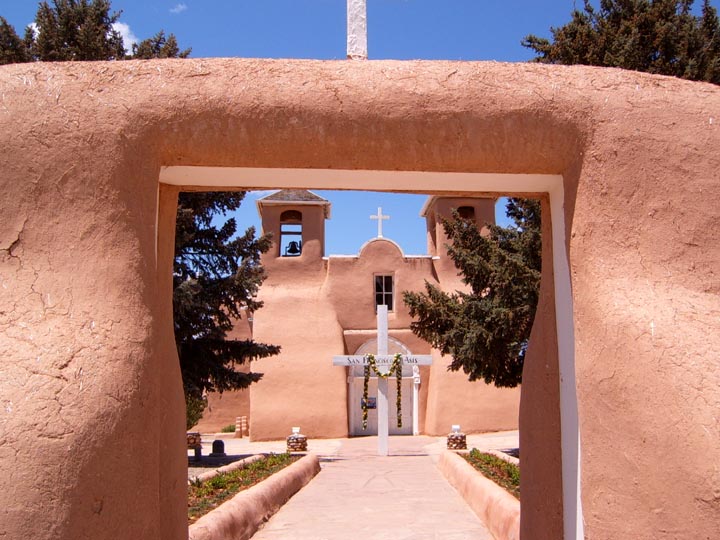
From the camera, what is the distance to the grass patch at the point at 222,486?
7.75 m

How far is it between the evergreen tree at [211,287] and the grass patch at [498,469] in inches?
178

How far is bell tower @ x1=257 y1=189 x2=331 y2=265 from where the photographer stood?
76.1ft

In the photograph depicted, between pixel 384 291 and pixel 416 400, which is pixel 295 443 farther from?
pixel 384 291

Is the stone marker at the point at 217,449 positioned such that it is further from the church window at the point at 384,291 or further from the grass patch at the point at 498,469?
the church window at the point at 384,291

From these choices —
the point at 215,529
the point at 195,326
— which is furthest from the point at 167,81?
the point at 195,326

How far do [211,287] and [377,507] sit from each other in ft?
19.9

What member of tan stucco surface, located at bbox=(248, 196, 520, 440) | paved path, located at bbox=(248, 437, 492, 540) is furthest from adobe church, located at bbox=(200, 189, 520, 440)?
paved path, located at bbox=(248, 437, 492, 540)

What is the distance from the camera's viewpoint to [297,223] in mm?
23656

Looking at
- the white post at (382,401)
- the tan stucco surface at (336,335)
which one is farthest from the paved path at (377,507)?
the tan stucco surface at (336,335)

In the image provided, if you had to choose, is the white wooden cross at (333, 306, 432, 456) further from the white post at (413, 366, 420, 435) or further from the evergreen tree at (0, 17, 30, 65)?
the evergreen tree at (0, 17, 30, 65)

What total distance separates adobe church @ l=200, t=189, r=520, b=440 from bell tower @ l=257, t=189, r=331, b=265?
31 millimetres

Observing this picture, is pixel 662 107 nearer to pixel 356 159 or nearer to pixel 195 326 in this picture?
pixel 356 159

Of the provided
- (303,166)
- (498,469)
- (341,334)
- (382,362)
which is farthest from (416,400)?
(303,166)

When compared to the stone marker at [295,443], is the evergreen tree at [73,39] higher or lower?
higher
